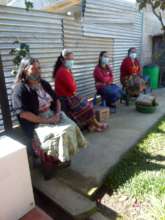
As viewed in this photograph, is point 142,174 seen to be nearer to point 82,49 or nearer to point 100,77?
point 100,77

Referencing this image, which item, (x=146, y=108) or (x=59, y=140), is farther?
(x=146, y=108)

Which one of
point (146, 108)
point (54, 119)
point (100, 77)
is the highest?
point (100, 77)

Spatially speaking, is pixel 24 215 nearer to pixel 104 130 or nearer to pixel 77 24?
pixel 104 130

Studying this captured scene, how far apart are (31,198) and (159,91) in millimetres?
5826

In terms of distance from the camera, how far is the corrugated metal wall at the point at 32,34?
3115mm

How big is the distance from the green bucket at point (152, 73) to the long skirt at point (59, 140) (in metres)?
5.22

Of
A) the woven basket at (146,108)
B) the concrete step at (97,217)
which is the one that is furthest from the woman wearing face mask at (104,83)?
the concrete step at (97,217)

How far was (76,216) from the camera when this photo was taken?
1836 mm

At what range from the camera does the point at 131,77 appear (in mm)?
5059

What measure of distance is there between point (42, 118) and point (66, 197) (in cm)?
87

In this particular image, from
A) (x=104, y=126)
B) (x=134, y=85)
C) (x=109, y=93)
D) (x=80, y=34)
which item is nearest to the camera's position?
(x=104, y=126)

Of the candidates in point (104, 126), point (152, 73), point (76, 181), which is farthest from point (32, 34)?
point (152, 73)

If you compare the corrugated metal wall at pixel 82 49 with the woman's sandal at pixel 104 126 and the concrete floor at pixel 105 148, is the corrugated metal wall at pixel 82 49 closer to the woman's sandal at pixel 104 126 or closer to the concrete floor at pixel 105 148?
the concrete floor at pixel 105 148

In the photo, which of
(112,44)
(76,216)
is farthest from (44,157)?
(112,44)
